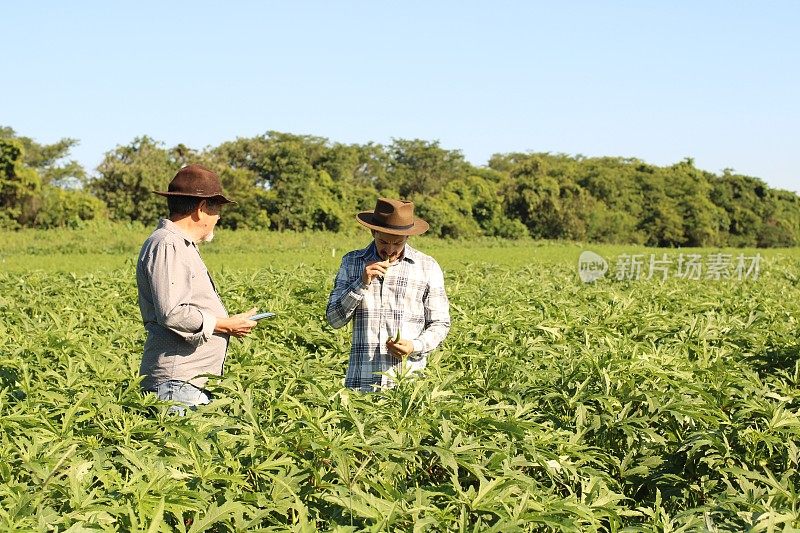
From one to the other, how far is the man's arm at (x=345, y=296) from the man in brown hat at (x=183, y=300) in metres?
0.62

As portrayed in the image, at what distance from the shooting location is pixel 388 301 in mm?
4719

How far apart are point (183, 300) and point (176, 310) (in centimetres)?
7

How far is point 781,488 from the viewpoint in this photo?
2.79 meters

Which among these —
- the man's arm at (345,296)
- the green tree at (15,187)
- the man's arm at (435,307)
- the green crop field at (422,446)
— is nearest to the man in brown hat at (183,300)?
the green crop field at (422,446)

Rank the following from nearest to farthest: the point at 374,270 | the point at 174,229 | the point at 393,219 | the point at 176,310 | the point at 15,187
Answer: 1. the point at 176,310
2. the point at 174,229
3. the point at 374,270
4. the point at 393,219
5. the point at 15,187

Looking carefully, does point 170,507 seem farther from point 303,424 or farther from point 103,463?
point 303,424

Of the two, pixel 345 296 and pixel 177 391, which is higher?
pixel 345 296

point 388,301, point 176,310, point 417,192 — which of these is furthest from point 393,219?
point 417,192

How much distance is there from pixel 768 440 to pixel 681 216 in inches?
2947

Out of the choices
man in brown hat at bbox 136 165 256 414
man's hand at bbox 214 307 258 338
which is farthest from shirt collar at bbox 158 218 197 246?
man's hand at bbox 214 307 258 338

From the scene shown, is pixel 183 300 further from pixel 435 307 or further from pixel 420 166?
pixel 420 166

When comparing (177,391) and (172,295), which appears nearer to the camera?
(172,295)

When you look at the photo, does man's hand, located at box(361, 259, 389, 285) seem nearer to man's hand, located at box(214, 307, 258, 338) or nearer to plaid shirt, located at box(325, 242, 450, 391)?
plaid shirt, located at box(325, 242, 450, 391)

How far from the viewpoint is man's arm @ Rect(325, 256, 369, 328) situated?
4.55 m
